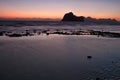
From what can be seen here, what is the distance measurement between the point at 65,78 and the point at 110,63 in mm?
4724

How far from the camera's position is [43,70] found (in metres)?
12.1

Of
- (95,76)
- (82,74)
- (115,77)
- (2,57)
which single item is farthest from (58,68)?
(2,57)

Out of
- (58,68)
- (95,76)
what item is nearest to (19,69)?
(58,68)

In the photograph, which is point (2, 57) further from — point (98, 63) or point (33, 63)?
point (98, 63)

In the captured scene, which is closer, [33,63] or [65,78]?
[65,78]

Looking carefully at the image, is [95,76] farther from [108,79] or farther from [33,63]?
[33,63]

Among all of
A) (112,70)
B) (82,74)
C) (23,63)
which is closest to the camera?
(82,74)

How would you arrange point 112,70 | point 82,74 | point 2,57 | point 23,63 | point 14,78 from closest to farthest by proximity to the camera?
point 14,78, point 82,74, point 112,70, point 23,63, point 2,57

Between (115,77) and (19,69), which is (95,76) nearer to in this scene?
(115,77)

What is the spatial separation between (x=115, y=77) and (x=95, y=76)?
1085 mm

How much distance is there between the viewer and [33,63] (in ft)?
45.9

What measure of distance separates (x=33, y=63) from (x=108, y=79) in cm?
563

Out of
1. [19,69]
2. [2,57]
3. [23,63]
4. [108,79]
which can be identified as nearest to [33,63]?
[23,63]

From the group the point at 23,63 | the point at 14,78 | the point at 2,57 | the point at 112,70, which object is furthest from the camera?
the point at 2,57
